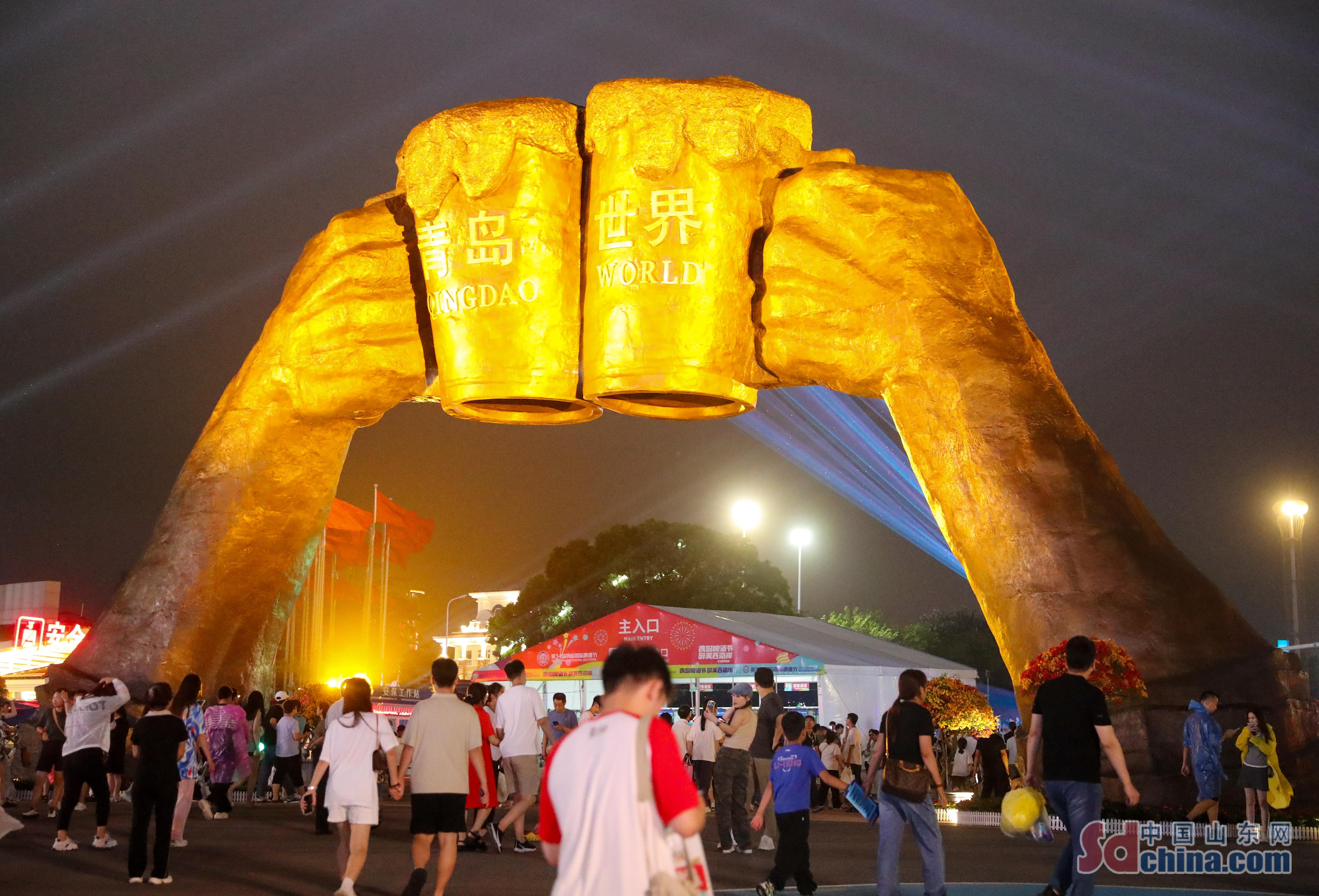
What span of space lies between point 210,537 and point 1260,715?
45.2 feet

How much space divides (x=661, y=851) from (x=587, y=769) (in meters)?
0.36

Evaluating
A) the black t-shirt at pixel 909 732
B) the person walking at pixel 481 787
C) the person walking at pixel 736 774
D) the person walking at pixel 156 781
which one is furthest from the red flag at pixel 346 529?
the black t-shirt at pixel 909 732

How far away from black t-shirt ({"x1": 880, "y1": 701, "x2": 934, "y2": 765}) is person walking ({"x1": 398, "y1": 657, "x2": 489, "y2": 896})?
9.01 ft

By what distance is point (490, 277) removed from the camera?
1611cm

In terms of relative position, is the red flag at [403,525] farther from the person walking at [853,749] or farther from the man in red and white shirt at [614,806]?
the man in red and white shirt at [614,806]

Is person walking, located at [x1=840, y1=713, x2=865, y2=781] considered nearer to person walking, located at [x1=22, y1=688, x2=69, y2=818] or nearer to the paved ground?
the paved ground

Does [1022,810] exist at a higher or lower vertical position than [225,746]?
higher

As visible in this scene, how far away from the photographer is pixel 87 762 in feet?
39.1

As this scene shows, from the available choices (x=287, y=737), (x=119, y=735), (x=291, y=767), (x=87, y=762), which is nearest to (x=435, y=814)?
(x=87, y=762)

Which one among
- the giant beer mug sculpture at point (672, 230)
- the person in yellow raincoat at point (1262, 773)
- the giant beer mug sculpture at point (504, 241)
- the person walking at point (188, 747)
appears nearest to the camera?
the person walking at point (188, 747)

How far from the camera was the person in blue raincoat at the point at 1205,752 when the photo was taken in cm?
1286

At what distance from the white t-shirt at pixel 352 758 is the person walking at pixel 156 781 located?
1899 mm

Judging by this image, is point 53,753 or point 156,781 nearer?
point 156,781

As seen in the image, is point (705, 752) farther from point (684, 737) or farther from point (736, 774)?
point (736, 774)
